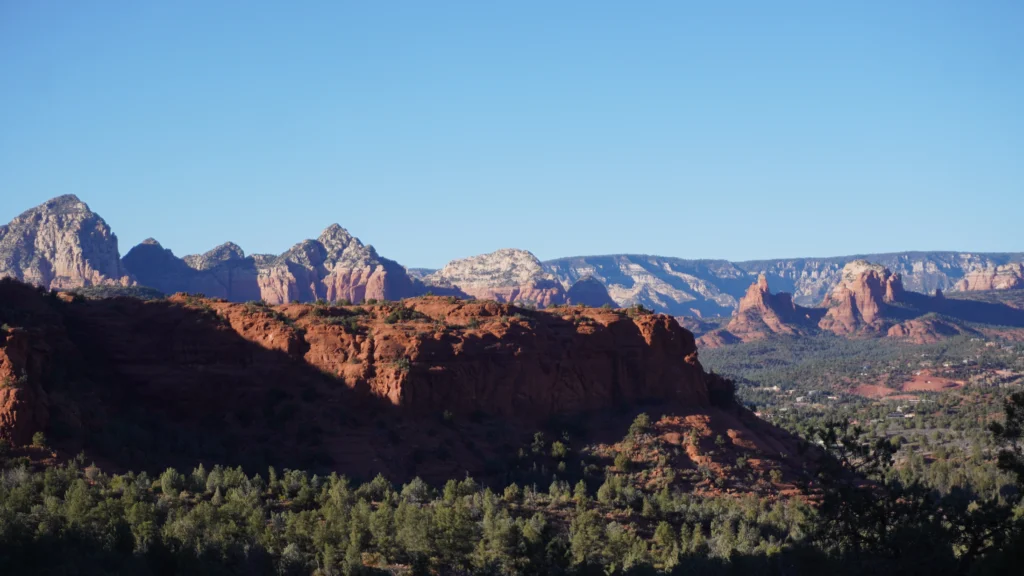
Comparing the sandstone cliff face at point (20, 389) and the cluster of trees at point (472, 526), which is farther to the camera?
the sandstone cliff face at point (20, 389)

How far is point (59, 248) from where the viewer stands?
182m

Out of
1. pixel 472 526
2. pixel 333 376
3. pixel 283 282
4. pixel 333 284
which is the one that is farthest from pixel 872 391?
pixel 472 526

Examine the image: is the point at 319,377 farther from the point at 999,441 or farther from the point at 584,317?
the point at 999,441

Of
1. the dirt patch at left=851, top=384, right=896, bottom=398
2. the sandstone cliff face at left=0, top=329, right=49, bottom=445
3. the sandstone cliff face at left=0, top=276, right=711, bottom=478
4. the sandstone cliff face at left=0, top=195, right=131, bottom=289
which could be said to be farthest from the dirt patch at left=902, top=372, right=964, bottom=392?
the sandstone cliff face at left=0, top=329, right=49, bottom=445

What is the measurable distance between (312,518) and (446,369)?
16863 mm

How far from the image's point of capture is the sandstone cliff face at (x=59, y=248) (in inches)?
6939

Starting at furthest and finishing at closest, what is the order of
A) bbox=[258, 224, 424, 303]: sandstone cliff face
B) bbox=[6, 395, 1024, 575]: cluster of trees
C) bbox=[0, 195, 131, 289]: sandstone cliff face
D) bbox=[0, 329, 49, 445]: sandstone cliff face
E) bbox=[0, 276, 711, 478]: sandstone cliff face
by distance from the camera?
bbox=[258, 224, 424, 303]: sandstone cliff face < bbox=[0, 195, 131, 289]: sandstone cliff face < bbox=[0, 276, 711, 478]: sandstone cliff face < bbox=[0, 329, 49, 445]: sandstone cliff face < bbox=[6, 395, 1024, 575]: cluster of trees

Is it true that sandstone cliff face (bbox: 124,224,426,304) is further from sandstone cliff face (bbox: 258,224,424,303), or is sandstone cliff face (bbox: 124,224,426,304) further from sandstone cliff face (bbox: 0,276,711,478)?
sandstone cliff face (bbox: 0,276,711,478)

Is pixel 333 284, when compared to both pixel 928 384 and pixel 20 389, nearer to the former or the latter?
pixel 928 384

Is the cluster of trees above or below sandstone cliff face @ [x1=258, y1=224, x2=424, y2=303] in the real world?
below

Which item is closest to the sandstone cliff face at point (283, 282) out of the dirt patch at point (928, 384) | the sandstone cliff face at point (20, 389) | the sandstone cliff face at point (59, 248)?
the sandstone cliff face at point (59, 248)

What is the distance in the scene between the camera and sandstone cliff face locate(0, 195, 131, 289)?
176 m

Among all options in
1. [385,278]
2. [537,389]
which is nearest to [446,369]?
[537,389]

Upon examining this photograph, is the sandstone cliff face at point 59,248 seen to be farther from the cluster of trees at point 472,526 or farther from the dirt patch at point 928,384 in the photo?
the cluster of trees at point 472,526
